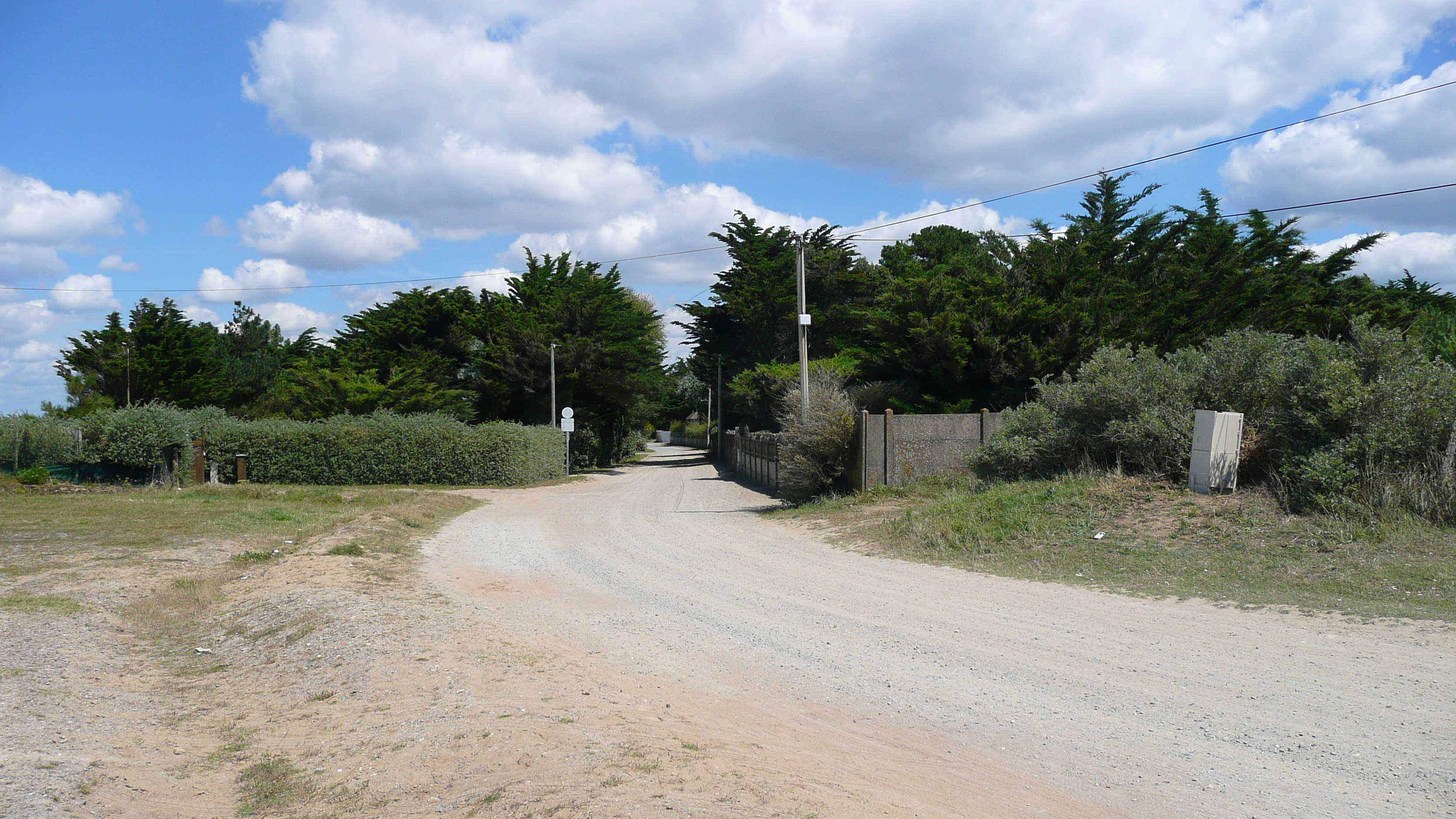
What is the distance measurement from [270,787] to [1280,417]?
43.9 ft

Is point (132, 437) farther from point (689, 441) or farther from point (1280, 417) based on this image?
point (689, 441)

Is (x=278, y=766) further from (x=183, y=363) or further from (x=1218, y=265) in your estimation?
(x=183, y=363)

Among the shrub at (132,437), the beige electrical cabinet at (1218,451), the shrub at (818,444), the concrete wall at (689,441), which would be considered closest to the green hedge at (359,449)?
the shrub at (132,437)

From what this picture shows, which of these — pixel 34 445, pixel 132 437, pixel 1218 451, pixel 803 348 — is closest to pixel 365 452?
pixel 132 437

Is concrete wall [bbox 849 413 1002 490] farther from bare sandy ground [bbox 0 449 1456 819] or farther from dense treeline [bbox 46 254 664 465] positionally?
dense treeline [bbox 46 254 664 465]

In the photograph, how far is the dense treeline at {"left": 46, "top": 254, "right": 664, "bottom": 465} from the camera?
4247 centimetres

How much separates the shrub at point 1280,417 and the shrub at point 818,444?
3.23 meters

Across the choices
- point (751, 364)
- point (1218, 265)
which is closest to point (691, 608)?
point (1218, 265)

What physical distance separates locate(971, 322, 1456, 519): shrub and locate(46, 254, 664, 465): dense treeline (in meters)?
29.5

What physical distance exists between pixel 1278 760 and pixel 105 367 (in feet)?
174

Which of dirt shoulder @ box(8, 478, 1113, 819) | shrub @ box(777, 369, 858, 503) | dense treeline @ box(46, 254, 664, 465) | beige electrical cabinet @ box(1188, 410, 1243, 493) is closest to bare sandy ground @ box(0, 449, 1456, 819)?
dirt shoulder @ box(8, 478, 1113, 819)

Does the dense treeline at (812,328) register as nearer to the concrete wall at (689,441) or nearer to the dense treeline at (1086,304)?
the dense treeline at (1086,304)

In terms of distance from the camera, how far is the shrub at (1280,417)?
432 inches

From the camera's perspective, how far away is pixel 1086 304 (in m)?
27.2
